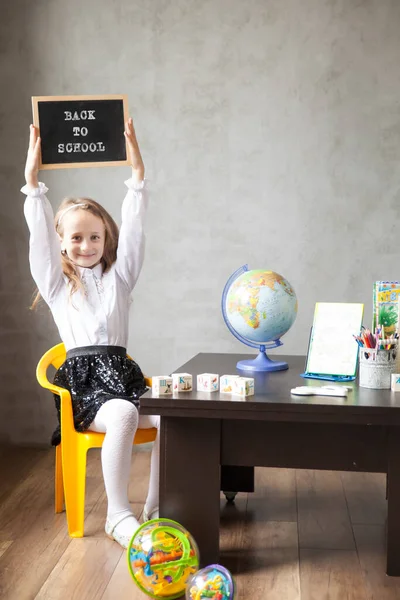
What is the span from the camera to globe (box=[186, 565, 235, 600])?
5.89ft

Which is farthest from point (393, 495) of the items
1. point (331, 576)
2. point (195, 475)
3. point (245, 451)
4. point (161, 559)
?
point (161, 559)

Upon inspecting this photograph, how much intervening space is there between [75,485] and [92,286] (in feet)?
2.35

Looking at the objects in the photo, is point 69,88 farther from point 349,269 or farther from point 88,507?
point 88,507

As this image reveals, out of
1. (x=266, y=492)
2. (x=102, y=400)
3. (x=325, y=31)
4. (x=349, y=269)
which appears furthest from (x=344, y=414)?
(x=325, y=31)

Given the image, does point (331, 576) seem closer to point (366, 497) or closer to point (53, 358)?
point (366, 497)

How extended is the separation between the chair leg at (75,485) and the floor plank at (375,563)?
3.02 ft

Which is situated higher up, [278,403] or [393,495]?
[278,403]

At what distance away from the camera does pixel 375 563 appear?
7.36 ft

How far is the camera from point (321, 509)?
278 cm

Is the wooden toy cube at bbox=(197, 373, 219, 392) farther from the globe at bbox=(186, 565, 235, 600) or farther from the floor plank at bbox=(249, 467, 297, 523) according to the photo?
the floor plank at bbox=(249, 467, 297, 523)

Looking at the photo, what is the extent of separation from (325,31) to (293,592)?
8.35ft

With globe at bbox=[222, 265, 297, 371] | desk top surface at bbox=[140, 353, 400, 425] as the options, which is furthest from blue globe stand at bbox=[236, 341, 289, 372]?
desk top surface at bbox=[140, 353, 400, 425]

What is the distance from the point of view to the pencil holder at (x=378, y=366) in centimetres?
209

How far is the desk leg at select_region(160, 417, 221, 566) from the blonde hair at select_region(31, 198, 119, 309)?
32.6 inches
